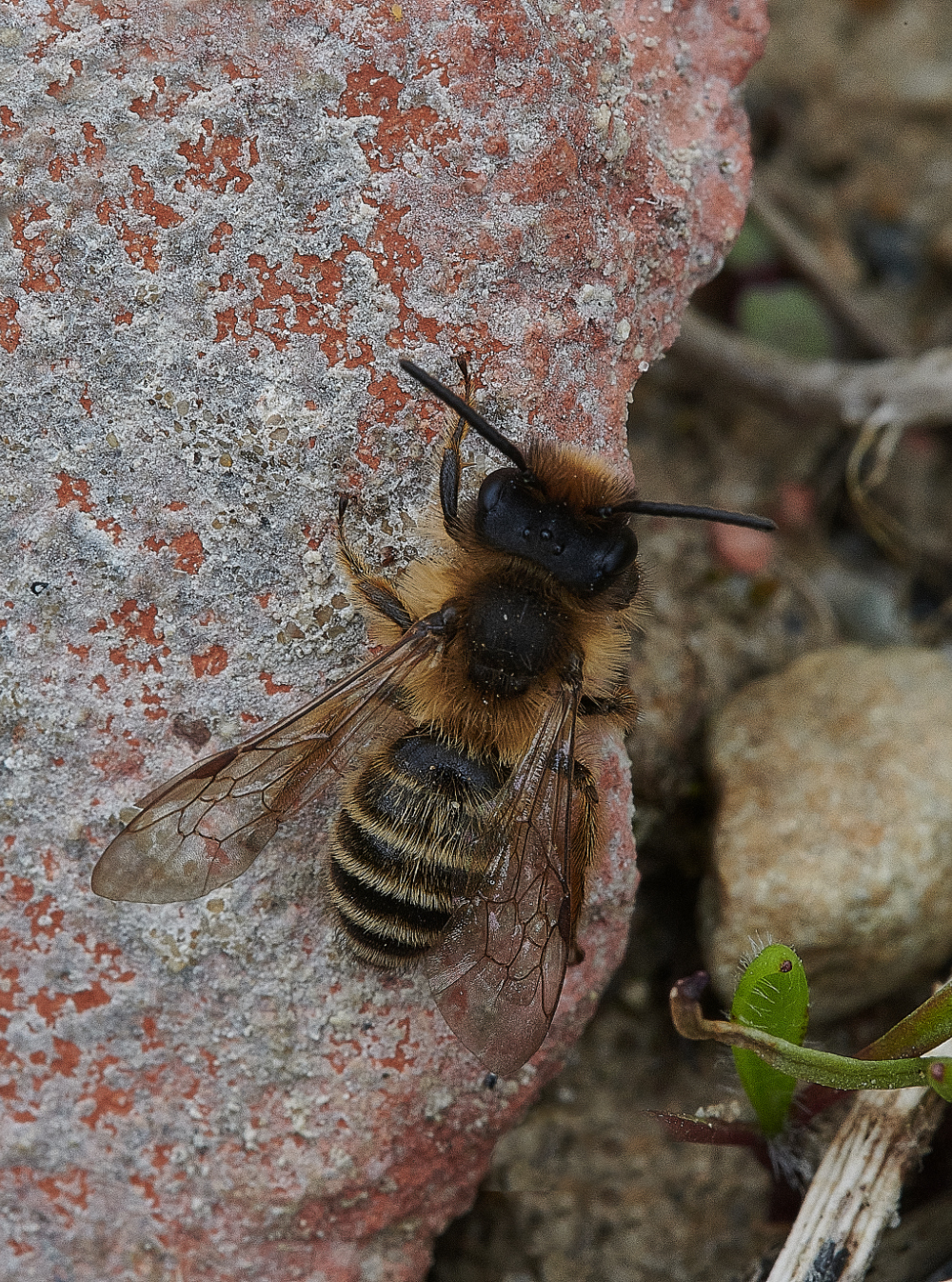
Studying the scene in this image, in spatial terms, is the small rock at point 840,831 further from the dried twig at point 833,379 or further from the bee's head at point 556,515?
the bee's head at point 556,515

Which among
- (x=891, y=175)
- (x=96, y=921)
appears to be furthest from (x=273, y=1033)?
(x=891, y=175)

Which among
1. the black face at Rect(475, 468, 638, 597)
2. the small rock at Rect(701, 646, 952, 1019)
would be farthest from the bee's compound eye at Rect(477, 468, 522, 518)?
the small rock at Rect(701, 646, 952, 1019)

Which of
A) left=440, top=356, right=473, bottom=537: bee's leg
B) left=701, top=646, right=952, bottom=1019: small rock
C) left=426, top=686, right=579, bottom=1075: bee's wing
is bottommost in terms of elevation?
left=701, top=646, right=952, bottom=1019: small rock

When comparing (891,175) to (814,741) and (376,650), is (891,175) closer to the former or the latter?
(814,741)

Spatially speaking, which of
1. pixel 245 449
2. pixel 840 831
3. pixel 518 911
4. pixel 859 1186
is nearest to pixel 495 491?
pixel 245 449

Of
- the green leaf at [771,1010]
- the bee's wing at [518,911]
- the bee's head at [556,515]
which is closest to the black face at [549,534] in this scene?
the bee's head at [556,515]

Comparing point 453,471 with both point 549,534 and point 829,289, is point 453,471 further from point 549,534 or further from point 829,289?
point 829,289

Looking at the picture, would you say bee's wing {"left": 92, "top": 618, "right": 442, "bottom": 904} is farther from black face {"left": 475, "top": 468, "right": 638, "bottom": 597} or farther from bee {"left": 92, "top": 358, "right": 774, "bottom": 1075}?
black face {"left": 475, "top": 468, "right": 638, "bottom": 597}
